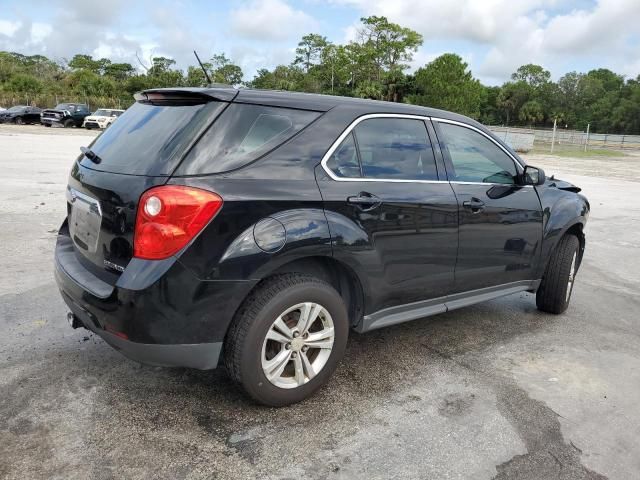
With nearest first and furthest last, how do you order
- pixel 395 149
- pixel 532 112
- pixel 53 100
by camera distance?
pixel 395 149
pixel 53 100
pixel 532 112

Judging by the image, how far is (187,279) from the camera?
2658 mm

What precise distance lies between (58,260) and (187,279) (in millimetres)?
1152

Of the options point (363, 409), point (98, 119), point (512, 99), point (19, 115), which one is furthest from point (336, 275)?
point (512, 99)

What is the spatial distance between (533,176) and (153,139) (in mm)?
2985

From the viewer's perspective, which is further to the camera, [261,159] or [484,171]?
[484,171]

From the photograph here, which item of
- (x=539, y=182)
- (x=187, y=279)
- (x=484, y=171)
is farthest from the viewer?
(x=539, y=182)

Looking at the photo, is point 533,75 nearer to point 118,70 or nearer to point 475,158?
point 118,70

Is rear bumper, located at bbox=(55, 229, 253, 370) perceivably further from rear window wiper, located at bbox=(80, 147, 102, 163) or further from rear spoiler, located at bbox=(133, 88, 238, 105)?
rear spoiler, located at bbox=(133, 88, 238, 105)

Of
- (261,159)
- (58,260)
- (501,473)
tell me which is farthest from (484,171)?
(58,260)

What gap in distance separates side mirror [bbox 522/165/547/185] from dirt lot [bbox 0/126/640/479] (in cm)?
124

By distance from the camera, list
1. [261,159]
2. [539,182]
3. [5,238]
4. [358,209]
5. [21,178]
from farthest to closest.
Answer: [21,178], [5,238], [539,182], [358,209], [261,159]

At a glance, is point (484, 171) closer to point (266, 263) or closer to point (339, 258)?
point (339, 258)

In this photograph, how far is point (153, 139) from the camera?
300 cm

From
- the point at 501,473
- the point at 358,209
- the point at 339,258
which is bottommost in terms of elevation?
the point at 501,473
